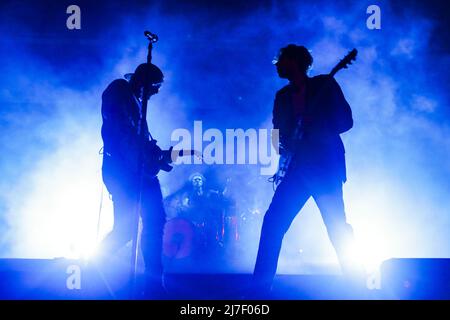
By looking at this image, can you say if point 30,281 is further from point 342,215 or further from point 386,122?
point 386,122

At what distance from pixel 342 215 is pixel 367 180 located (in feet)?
12.0

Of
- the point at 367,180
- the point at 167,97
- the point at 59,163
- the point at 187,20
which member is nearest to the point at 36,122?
the point at 59,163

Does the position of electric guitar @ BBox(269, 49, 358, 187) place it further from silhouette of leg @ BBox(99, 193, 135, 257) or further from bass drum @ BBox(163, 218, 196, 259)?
bass drum @ BBox(163, 218, 196, 259)

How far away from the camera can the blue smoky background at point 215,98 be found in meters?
Result: 4.89

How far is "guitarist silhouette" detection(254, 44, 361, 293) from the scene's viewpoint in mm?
2508

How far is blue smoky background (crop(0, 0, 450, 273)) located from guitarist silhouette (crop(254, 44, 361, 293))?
2119 millimetres

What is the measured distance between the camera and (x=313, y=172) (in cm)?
257

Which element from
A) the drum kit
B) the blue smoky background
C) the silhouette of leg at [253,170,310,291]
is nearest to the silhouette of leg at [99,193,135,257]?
the silhouette of leg at [253,170,310,291]

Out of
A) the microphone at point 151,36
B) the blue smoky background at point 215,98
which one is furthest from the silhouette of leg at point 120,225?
the blue smoky background at point 215,98

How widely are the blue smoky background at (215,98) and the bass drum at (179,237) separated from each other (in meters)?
1.25

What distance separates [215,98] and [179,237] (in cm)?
265

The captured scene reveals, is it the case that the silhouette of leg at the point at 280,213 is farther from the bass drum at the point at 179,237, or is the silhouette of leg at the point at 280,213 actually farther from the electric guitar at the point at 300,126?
the bass drum at the point at 179,237

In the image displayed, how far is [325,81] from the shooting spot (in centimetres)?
270

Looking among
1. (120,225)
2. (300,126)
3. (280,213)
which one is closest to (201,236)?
(120,225)
